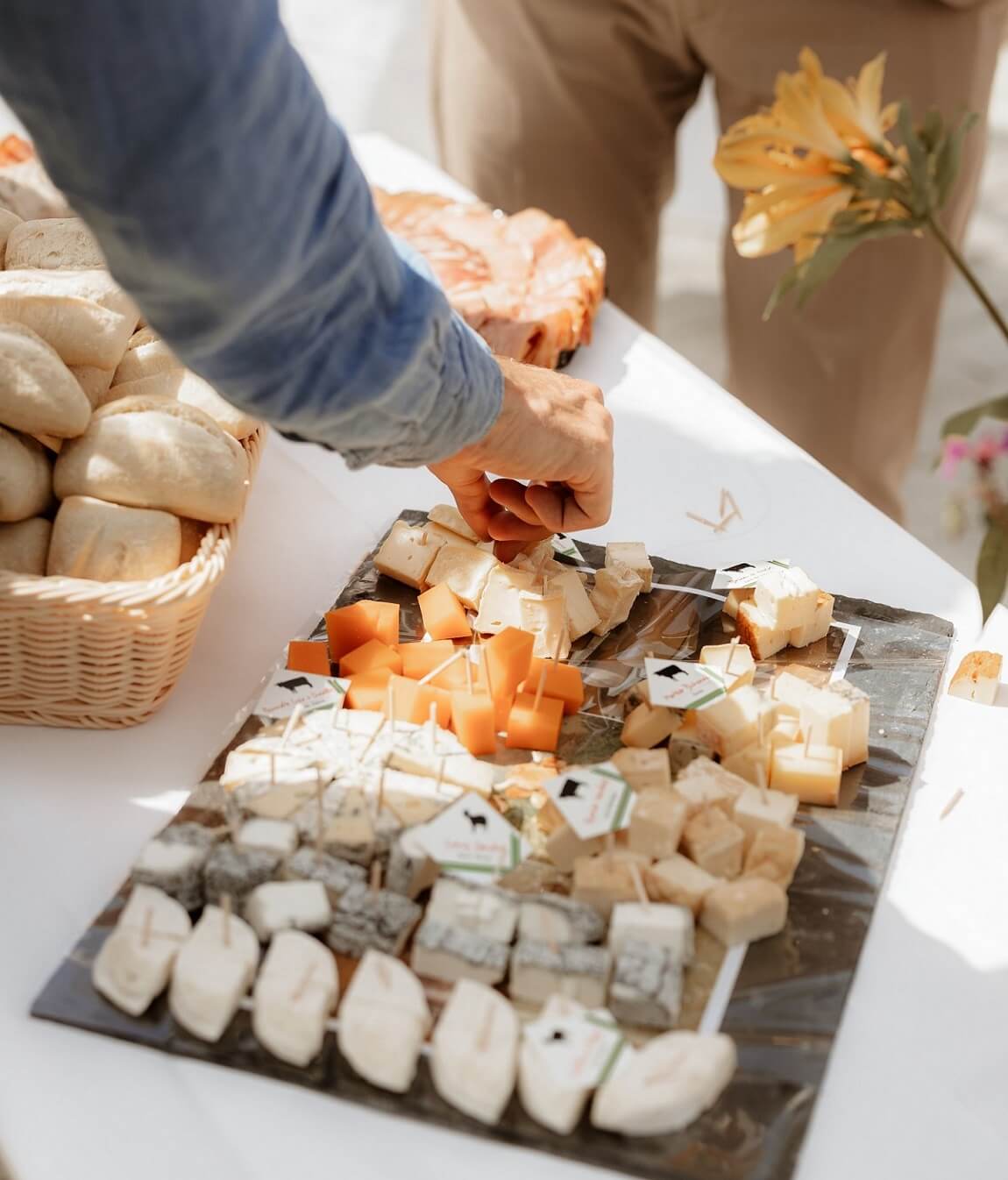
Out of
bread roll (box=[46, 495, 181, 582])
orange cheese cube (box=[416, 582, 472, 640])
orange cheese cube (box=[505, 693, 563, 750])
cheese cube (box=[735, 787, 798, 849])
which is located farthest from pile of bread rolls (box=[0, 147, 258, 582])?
cheese cube (box=[735, 787, 798, 849])

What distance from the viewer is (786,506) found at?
1576 mm

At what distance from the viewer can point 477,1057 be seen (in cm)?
91

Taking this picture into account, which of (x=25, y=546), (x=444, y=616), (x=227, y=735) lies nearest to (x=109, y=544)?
(x=25, y=546)

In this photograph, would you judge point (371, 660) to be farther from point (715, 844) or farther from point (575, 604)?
point (715, 844)

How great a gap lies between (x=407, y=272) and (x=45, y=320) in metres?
0.48

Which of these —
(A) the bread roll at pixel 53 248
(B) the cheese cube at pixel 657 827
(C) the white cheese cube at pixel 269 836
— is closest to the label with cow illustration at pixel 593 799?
(B) the cheese cube at pixel 657 827

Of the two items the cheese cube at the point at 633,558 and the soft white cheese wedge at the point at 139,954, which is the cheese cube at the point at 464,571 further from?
the soft white cheese wedge at the point at 139,954

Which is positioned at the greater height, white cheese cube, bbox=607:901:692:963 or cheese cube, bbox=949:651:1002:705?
cheese cube, bbox=949:651:1002:705

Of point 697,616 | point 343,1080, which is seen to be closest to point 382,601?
point 697,616

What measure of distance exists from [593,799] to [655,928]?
14 cm

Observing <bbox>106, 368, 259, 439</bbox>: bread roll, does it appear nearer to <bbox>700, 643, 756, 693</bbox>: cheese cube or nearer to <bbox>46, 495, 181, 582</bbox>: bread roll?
<bbox>46, 495, 181, 582</bbox>: bread roll

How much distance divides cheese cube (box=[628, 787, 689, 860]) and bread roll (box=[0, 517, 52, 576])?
0.58m

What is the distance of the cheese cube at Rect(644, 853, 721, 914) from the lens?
1.03 meters

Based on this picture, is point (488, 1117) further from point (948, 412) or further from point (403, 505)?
point (948, 412)
